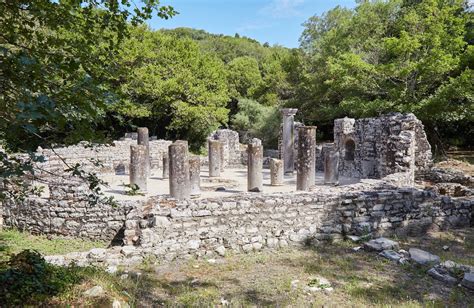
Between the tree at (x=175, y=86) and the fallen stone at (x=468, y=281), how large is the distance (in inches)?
951

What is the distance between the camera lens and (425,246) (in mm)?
8039

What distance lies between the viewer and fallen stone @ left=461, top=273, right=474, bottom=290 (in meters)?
5.67

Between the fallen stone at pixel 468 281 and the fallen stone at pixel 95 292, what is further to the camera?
the fallen stone at pixel 468 281

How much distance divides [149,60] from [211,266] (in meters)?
26.5

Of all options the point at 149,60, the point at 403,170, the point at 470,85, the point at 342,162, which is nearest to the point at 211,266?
the point at 403,170

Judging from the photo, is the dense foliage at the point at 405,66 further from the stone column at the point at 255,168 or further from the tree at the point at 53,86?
the tree at the point at 53,86

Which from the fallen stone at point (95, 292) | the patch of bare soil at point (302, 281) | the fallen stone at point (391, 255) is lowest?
the patch of bare soil at point (302, 281)

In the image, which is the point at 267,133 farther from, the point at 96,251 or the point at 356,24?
the point at 96,251

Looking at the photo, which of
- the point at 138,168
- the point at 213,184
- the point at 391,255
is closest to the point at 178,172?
the point at 138,168

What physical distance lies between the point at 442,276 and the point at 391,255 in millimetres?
1118

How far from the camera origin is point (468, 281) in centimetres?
571

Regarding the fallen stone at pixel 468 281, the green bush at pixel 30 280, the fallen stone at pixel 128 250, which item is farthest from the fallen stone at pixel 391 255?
the green bush at pixel 30 280

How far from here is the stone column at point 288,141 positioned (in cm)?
1964

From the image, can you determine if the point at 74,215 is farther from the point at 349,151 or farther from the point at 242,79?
the point at 242,79
